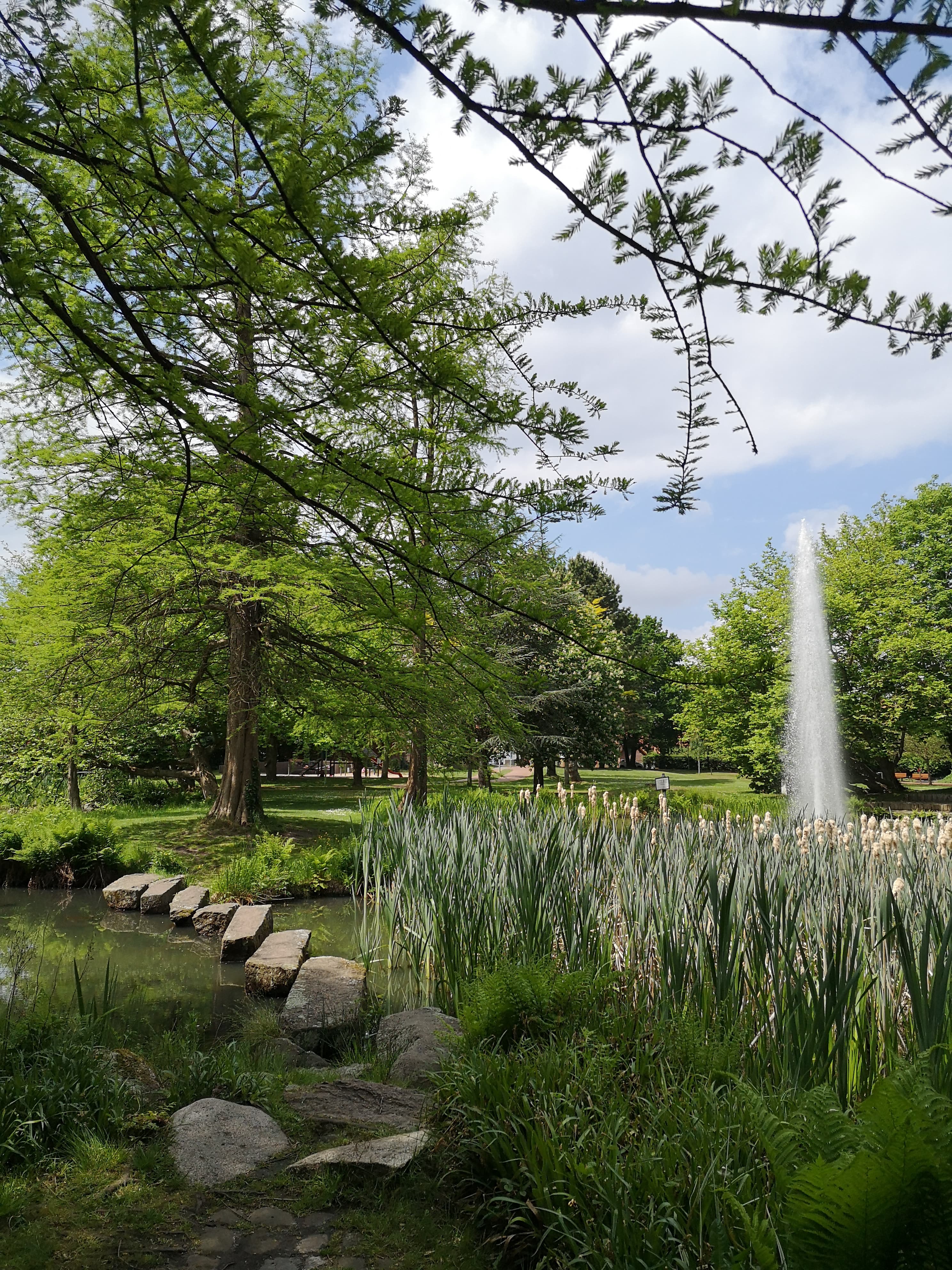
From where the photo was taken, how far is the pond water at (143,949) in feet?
21.5

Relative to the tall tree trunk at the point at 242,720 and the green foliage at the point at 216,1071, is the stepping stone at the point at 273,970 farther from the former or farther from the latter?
the tall tree trunk at the point at 242,720

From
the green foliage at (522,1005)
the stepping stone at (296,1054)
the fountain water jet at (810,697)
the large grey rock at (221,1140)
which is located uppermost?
the fountain water jet at (810,697)

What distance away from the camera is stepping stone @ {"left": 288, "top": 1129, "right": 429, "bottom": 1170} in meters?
3.22

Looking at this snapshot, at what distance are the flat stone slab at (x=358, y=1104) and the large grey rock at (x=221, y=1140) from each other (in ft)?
0.72

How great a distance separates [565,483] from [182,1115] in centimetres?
320

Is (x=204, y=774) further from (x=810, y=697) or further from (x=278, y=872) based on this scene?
(x=810, y=697)

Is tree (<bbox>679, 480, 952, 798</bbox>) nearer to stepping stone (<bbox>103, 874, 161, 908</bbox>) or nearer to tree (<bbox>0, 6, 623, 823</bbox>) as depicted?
stepping stone (<bbox>103, 874, 161, 908</bbox>)

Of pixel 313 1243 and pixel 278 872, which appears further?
pixel 278 872

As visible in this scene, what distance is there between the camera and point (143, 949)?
27.4ft

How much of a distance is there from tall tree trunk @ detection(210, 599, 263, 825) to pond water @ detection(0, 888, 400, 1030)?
2.72 meters

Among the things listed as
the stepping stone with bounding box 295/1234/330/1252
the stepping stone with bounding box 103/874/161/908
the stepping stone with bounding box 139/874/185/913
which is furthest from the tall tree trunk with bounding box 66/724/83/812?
the stepping stone with bounding box 295/1234/330/1252

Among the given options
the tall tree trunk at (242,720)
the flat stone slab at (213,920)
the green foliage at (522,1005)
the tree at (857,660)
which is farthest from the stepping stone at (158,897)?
the tree at (857,660)

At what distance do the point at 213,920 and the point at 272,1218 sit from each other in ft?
21.0

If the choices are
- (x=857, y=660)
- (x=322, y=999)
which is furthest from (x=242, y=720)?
(x=857, y=660)
